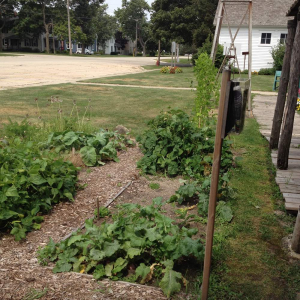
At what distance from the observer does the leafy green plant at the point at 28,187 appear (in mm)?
3381

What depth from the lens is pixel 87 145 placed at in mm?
5531

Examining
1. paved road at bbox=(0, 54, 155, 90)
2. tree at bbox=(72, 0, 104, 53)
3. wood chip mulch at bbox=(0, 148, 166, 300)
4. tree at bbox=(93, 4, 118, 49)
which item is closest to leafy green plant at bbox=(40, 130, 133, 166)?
wood chip mulch at bbox=(0, 148, 166, 300)

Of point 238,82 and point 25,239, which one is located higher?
point 238,82

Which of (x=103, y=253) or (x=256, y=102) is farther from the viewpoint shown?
(x=256, y=102)

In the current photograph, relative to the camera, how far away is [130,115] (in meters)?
9.30

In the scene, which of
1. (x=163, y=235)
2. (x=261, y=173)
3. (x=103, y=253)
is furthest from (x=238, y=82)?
(x=261, y=173)

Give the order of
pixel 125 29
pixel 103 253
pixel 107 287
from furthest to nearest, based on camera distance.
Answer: pixel 125 29 < pixel 103 253 < pixel 107 287

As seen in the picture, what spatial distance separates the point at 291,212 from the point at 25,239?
8.84ft

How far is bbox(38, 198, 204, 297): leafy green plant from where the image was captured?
280 centimetres

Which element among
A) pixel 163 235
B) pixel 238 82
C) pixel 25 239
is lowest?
pixel 25 239

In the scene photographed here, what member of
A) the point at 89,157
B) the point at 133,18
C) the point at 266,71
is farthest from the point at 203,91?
the point at 133,18

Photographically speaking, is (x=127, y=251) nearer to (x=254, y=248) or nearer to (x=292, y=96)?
(x=254, y=248)

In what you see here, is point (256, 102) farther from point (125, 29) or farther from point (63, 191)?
point (125, 29)

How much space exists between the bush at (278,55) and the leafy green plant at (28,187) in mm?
24730
